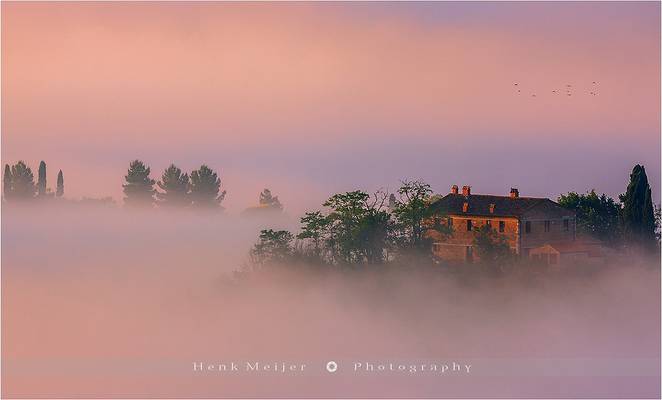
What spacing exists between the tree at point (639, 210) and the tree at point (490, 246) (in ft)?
37.9

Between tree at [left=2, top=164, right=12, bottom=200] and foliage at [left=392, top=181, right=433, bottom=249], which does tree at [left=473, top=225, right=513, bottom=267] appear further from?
tree at [left=2, top=164, right=12, bottom=200]

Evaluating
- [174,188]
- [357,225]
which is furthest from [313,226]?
[174,188]

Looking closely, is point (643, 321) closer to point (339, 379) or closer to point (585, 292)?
point (585, 292)

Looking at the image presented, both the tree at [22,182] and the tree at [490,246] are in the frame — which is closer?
the tree at [490,246]

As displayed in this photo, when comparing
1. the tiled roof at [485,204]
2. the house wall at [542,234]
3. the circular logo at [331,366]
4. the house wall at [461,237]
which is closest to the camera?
the house wall at [461,237]

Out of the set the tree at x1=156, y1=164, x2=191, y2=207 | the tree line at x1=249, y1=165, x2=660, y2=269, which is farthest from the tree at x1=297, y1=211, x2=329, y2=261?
the tree at x1=156, y1=164, x2=191, y2=207

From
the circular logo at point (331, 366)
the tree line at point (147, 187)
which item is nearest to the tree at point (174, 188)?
the tree line at point (147, 187)

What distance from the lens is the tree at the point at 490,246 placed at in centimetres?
10175

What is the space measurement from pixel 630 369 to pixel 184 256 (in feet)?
209

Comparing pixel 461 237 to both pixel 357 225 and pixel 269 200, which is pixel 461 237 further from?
pixel 269 200

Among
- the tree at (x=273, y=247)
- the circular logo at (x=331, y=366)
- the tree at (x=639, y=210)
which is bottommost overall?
the circular logo at (x=331, y=366)

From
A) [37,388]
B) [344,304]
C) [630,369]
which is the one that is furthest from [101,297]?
[630,369]

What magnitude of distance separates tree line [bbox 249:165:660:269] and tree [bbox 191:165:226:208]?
6002 centimetres

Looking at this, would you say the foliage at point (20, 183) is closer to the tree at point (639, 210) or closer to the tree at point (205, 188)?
the tree at point (205, 188)
